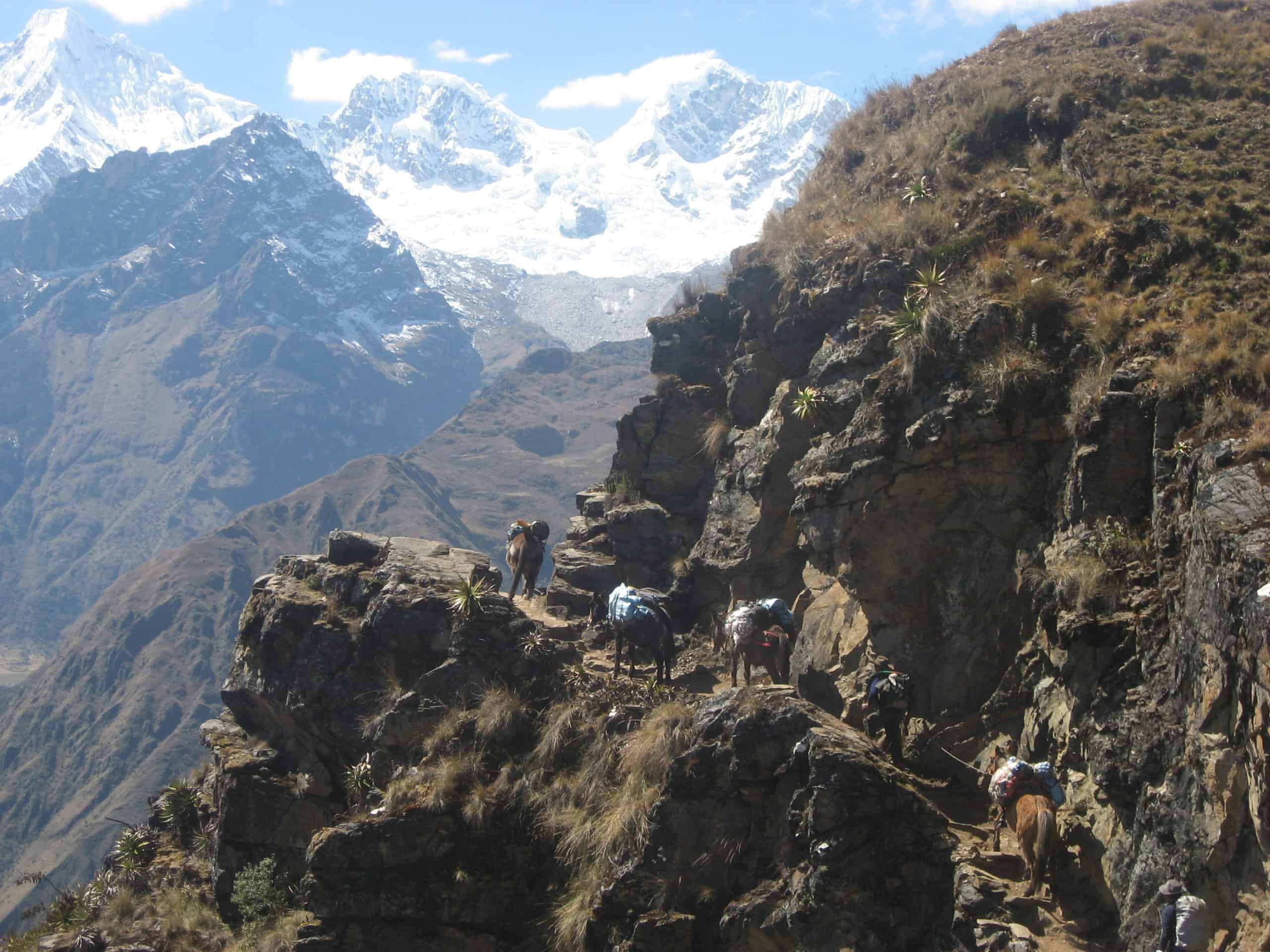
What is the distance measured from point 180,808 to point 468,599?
894 centimetres

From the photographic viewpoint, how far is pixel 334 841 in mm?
16953

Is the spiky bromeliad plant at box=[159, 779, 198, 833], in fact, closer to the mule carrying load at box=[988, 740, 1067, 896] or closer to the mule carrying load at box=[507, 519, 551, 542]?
the mule carrying load at box=[507, 519, 551, 542]

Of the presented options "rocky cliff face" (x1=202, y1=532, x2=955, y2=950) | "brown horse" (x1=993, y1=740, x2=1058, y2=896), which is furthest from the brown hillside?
"rocky cliff face" (x1=202, y1=532, x2=955, y2=950)

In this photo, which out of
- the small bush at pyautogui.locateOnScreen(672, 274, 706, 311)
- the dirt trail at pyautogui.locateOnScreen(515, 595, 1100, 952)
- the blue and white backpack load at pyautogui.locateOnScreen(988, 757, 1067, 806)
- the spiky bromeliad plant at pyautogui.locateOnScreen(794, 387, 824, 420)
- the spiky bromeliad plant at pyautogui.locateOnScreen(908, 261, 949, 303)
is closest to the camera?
the dirt trail at pyautogui.locateOnScreen(515, 595, 1100, 952)

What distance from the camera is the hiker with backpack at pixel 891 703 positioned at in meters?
15.4

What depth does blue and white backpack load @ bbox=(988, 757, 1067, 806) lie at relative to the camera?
1303 centimetres

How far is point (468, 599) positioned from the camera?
19.7 metres

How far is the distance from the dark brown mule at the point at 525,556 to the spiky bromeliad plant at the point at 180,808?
800 centimetres

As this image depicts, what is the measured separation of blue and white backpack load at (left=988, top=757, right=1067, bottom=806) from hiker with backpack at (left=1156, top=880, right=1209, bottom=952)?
2.24m

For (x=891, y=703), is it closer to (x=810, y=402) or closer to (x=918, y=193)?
(x=810, y=402)

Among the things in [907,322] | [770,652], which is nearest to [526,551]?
[770,652]

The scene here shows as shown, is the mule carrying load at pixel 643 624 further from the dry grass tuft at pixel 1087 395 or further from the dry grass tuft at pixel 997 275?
the dry grass tuft at pixel 997 275

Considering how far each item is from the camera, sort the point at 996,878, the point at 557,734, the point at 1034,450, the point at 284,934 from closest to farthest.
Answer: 1. the point at 996,878
2. the point at 1034,450
3. the point at 557,734
4. the point at 284,934

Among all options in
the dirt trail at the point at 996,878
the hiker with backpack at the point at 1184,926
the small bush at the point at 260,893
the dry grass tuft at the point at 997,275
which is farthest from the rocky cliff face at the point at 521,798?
the dry grass tuft at the point at 997,275
